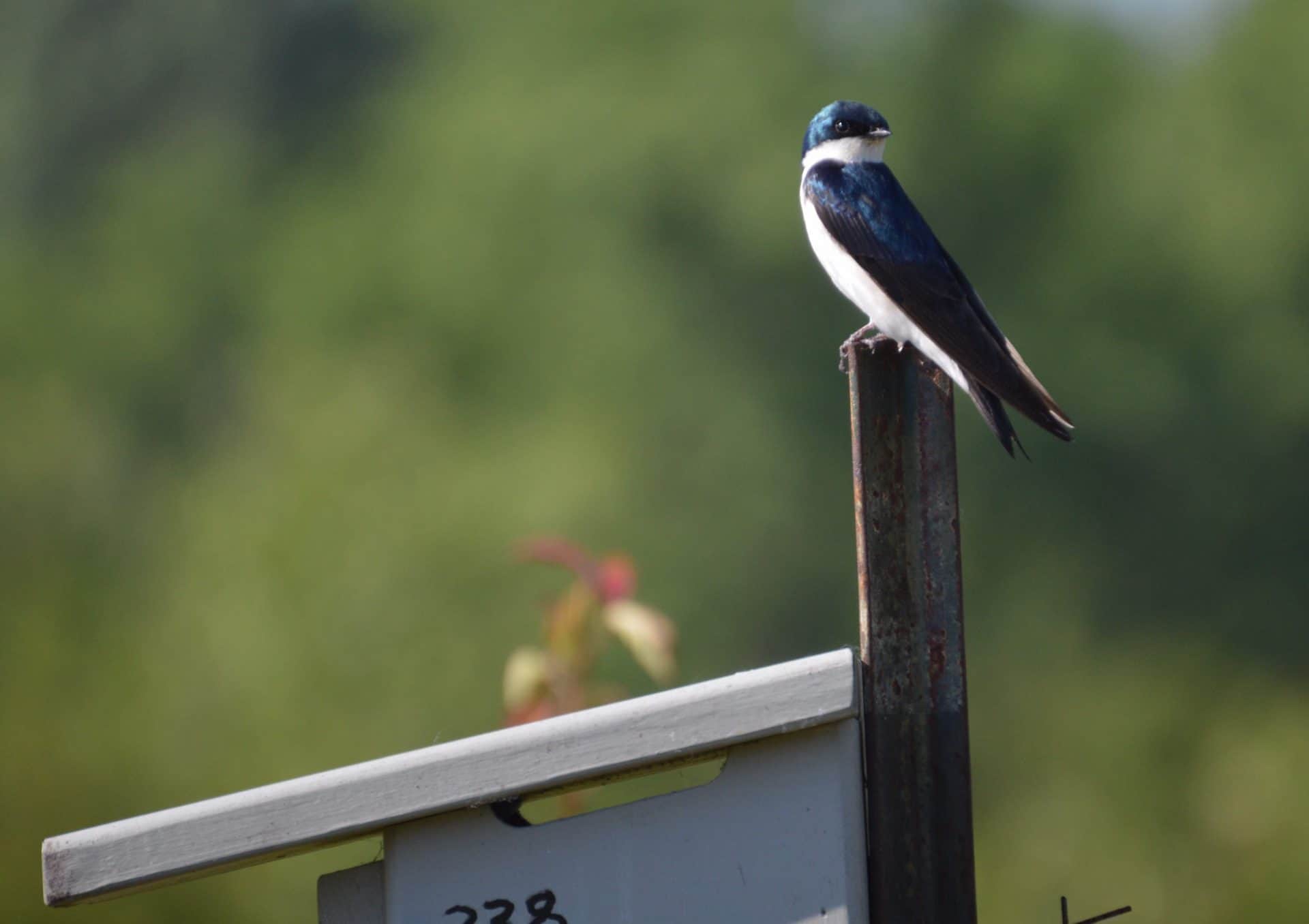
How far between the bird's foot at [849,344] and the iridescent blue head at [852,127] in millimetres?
408

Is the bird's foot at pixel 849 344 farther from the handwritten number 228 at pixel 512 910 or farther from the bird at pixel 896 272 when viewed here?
the handwritten number 228 at pixel 512 910

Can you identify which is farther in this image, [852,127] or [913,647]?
[852,127]

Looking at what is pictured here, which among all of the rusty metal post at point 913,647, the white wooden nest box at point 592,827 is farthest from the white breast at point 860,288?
the white wooden nest box at point 592,827

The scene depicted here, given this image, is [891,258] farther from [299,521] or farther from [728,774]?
[299,521]

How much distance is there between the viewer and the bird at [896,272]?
2338 millimetres

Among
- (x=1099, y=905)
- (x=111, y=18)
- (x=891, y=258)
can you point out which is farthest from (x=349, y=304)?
(x=891, y=258)

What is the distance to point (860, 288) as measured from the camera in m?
2.89

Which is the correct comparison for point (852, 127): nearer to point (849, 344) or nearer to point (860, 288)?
point (860, 288)

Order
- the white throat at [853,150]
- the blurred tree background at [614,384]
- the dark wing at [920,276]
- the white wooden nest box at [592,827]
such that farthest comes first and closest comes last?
the blurred tree background at [614,384], the white throat at [853,150], the dark wing at [920,276], the white wooden nest box at [592,827]

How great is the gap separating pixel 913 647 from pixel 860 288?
1.22m

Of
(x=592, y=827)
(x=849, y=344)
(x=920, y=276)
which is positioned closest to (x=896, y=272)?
(x=920, y=276)

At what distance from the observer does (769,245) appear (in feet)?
53.0

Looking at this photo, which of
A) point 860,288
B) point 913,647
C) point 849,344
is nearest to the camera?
point 913,647

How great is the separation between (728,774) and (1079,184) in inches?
661
